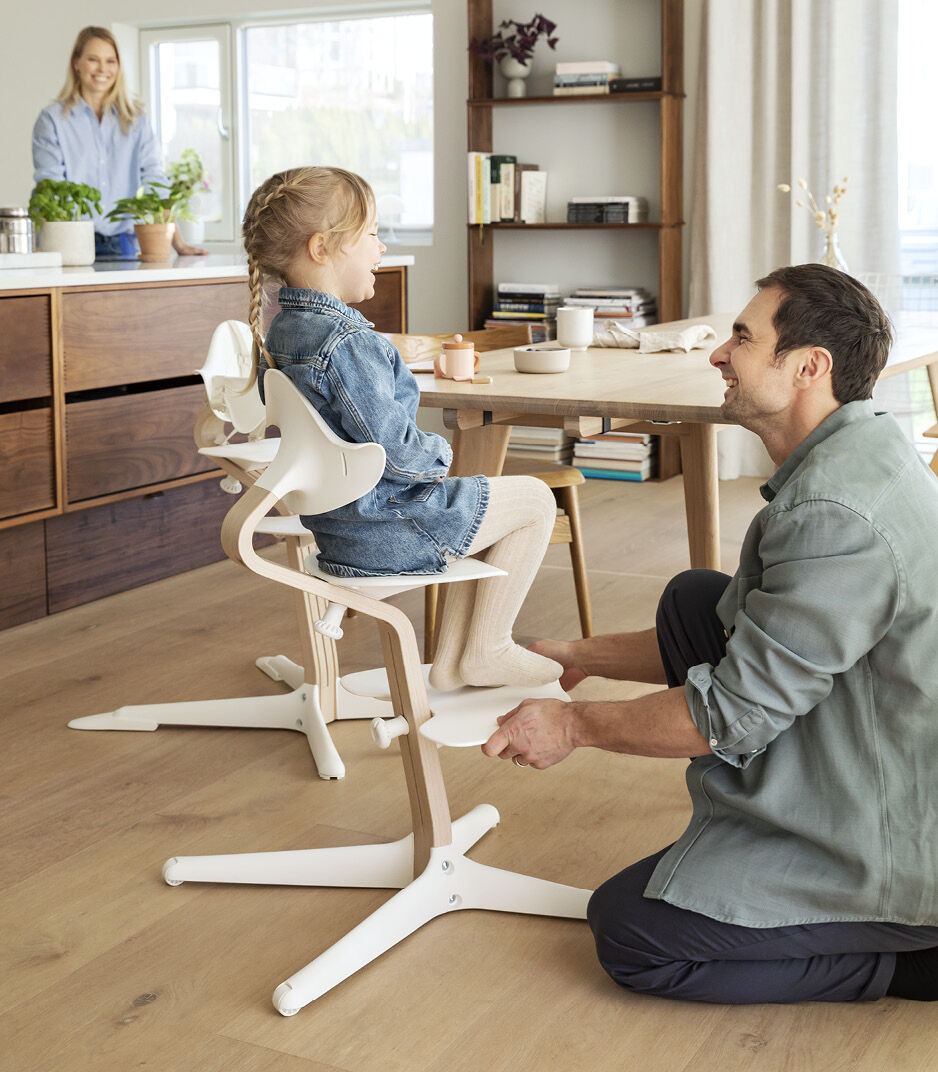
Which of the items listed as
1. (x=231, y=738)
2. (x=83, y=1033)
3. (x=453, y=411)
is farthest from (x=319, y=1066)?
(x=453, y=411)

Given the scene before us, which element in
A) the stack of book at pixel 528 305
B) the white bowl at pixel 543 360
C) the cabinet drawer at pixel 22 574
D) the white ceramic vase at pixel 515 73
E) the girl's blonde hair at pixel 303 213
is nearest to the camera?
the girl's blonde hair at pixel 303 213

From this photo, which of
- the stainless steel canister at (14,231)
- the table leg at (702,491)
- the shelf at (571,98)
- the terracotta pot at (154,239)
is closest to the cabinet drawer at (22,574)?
the stainless steel canister at (14,231)

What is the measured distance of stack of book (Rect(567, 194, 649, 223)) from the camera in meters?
5.04

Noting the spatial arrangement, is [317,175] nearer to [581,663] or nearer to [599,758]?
[581,663]

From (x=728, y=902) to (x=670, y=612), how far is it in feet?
1.41

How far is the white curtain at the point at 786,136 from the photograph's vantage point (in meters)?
4.66

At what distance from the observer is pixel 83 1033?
1.57 metres

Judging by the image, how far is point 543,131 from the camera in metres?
5.31

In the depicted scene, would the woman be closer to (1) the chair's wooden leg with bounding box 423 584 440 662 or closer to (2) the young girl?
(1) the chair's wooden leg with bounding box 423 584 440 662

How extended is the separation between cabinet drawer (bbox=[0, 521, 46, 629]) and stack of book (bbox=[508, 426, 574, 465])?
2.39m

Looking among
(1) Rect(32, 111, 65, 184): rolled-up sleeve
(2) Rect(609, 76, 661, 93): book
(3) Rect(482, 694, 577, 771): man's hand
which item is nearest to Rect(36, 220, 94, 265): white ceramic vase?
(1) Rect(32, 111, 65, 184): rolled-up sleeve

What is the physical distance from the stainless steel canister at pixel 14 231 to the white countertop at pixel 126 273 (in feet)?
0.38

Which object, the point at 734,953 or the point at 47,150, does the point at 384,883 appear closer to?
the point at 734,953

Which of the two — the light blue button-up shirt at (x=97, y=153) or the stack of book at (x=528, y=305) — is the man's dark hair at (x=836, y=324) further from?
the stack of book at (x=528, y=305)
